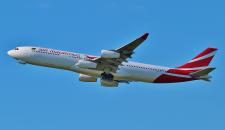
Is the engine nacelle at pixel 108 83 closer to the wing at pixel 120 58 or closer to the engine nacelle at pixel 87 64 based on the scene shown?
the wing at pixel 120 58

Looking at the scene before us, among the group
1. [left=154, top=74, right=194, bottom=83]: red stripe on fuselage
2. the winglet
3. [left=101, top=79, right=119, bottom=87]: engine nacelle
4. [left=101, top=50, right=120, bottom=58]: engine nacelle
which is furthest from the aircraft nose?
[left=154, top=74, right=194, bottom=83]: red stripe on fuselage

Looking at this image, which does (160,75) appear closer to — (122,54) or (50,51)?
(122,54)

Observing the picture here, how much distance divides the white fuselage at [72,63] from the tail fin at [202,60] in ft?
19.0

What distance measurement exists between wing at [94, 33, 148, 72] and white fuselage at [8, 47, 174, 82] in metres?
1.58

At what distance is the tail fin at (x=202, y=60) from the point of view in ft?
352

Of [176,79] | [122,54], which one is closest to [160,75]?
[176,79]

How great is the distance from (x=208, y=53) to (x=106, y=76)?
1896 cm

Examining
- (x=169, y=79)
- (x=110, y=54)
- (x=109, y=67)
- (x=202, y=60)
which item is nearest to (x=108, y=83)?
(x=109, y=67)

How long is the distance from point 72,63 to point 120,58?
786cm

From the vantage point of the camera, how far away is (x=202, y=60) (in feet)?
354

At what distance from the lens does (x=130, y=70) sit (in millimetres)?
101875

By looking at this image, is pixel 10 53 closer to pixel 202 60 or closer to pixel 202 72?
pixel 202 72

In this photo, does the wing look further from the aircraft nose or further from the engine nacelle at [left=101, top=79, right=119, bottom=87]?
the aircraft nose

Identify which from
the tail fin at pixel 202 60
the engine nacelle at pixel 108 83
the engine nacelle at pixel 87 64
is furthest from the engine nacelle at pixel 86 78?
the tail fin at pixel 202 60
